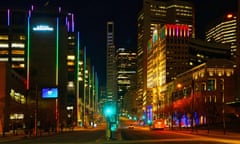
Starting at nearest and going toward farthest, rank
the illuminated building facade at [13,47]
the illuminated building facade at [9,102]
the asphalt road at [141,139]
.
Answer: the asphalt road at [141,139], the illuminated building facade at [9,102], the illuminated building facade at [13,47]

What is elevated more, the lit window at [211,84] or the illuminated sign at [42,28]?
the illuminated sign at [42,28]

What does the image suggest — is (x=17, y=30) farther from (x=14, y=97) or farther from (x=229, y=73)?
(x=229, y=73)

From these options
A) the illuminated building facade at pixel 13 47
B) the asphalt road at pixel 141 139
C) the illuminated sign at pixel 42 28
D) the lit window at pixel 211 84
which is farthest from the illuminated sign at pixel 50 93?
the illuminated sign at pixel 42 28

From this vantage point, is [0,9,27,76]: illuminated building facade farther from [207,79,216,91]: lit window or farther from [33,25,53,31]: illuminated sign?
[207,79,216,91]: lit window

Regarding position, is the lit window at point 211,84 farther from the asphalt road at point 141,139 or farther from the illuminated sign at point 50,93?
the asphalt road at point 141,139

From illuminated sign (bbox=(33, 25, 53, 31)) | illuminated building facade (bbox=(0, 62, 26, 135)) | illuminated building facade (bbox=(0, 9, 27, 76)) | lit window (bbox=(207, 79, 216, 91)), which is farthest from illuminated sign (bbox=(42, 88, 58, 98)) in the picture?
illuminated sign (bbox=(33, 25, 53, 31))

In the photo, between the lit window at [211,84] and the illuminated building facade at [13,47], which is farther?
the illuminated building facade at [13,47]

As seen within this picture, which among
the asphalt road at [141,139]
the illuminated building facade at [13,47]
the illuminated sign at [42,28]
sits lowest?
the asphalt road at [141,139]

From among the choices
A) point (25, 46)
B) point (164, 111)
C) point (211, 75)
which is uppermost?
point (25, 46)

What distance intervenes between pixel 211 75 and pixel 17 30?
89868mm

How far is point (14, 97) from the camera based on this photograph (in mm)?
127312

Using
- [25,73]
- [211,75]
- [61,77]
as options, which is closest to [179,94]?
[211,75]

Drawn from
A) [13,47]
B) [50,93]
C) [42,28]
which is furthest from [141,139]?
[13,47]

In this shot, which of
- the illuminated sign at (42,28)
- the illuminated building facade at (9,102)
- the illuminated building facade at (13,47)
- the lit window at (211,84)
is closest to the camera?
the illuminated building facade at (9,102)
